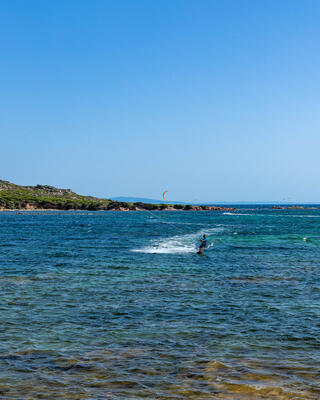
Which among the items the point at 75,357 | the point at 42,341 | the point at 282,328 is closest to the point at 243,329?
the point at 282,328

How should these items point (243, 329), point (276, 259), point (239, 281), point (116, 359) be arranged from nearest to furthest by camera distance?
1. point (116, 359)
2. point (243, 329)
3. point (239, 281)
4. point (276, 259)

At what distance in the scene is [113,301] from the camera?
1906cm

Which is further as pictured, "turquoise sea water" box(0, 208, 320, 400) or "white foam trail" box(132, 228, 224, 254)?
"white foam trail" box(132, 228, 224, 254)

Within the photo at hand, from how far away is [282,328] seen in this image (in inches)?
584

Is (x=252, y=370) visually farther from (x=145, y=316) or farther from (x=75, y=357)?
(x=145, y=316)

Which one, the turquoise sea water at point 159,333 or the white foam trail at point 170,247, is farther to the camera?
the white foam trail at point 170,247

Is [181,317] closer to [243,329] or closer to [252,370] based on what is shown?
[243,329]

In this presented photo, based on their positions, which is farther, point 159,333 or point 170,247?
point 170,247

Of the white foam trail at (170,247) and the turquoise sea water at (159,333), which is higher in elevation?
the turquoise sea water at (159,333)

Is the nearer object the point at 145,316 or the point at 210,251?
the point at 145,316

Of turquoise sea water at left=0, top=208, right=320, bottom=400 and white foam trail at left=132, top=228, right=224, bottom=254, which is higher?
turquoise sea water at left=0, top=208, right=320, bottom=400

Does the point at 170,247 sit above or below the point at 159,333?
below

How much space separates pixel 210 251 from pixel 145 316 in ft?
85.9

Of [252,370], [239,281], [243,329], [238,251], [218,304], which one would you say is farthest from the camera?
[238,251]
